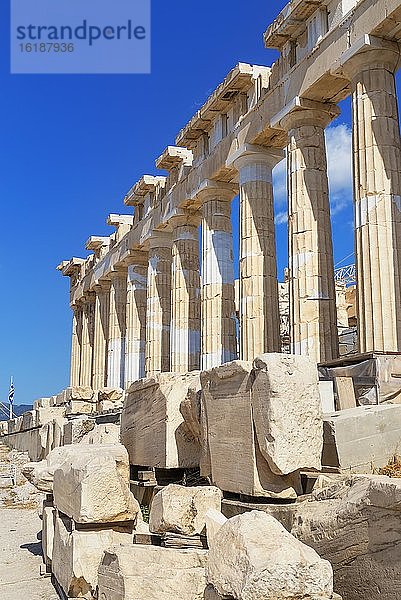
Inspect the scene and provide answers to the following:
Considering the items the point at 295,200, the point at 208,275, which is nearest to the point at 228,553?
the point at 295,200

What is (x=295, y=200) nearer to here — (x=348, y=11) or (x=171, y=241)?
(x=348, y=11)

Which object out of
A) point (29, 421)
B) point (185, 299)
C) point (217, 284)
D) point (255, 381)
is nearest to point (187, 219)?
point (185, 299)

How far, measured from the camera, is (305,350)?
47.0ft

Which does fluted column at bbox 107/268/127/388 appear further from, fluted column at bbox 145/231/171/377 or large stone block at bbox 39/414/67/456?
large stone block at bbox 39/414/67/456

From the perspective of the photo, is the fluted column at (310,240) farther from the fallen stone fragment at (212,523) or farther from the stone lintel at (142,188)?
the stone lintel at (142,188)

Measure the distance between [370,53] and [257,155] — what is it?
5.03 m

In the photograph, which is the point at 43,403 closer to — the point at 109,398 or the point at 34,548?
the point at 109,398

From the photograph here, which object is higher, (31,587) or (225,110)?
(225,110)

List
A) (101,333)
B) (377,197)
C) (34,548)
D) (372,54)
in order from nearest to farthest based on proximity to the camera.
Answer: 1. (34,548)
2. (377,197)
3. (372,54)
4. (101,333)

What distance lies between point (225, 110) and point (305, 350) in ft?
25.6

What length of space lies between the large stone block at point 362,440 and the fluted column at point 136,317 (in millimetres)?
21143

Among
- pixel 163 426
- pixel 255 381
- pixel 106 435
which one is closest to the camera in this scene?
pixel 255 381

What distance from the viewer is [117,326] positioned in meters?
30.4

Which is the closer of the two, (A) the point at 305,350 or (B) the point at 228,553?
(B) the point at 228,553
